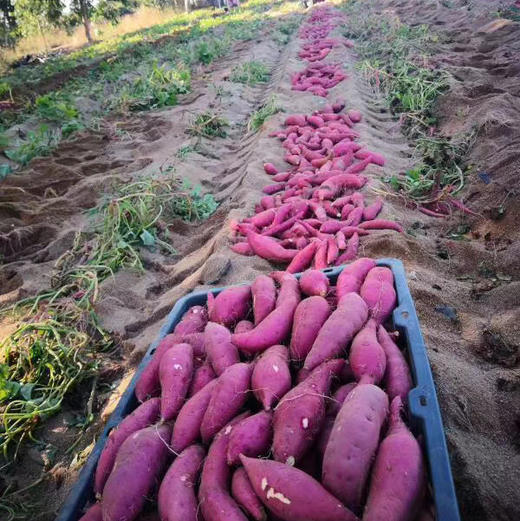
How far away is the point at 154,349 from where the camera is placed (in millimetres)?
1735

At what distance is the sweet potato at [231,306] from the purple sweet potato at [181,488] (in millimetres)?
561

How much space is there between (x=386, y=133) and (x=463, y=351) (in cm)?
355

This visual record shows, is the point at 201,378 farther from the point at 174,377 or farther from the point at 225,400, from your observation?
the point at 225,400

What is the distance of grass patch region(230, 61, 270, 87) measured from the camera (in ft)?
25.4

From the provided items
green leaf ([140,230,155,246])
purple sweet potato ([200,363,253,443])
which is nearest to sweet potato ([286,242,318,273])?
purple sweet potato ([200,363,253,443])

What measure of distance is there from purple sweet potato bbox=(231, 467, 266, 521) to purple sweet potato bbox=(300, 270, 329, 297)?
2.46 feet

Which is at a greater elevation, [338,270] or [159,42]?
[159,42]

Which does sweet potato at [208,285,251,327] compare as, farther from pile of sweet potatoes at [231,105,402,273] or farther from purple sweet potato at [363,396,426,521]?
purple sweet potato at [363,396,426,521]

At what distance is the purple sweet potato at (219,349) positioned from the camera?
55.8 inches

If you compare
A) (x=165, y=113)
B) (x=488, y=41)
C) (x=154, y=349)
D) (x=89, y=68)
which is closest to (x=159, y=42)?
(x=89, y=68)

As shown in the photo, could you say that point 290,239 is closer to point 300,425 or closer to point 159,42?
point 300,425

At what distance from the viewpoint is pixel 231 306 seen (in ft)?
5.53

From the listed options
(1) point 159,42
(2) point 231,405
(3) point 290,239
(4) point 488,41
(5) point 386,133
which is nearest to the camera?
(2) point 231,405

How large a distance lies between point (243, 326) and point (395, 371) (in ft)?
1.95
